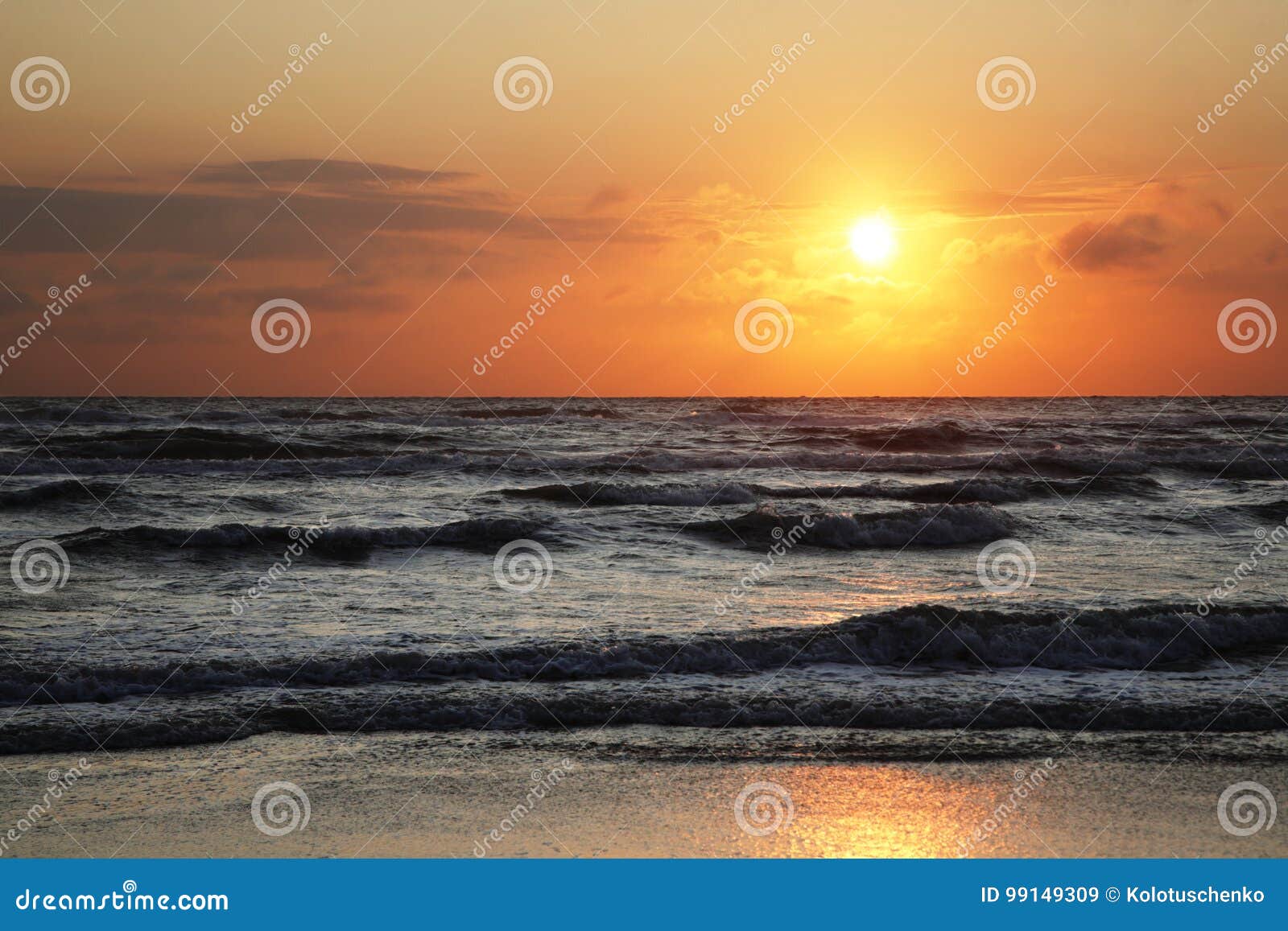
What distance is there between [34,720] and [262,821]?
317cm

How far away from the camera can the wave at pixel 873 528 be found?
20.6 metres

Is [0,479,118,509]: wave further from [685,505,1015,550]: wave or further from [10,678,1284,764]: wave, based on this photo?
[10,678,1284,764]: wave

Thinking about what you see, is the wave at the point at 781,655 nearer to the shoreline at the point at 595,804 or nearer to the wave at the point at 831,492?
the shoreline at the point at 595,804

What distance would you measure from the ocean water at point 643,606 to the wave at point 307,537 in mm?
81

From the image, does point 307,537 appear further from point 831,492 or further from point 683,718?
point 831,492

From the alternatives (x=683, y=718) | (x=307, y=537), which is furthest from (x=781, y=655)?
(x=307, y=537)

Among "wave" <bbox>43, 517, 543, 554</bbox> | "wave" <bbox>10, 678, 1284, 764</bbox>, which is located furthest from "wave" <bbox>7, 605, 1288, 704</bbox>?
"wave" <bbox>43, 517, 543, 554</bbox>

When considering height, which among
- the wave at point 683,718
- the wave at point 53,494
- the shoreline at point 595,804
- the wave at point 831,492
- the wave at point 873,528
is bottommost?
the shoreline at point 595,804

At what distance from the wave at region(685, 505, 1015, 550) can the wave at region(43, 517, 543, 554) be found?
4.28 metres

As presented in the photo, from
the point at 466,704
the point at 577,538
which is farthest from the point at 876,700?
the point at 577,538

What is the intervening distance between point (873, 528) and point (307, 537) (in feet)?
37.0

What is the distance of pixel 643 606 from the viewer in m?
13.2

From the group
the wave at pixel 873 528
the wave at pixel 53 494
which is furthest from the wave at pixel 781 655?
the wave at pixel 53 494

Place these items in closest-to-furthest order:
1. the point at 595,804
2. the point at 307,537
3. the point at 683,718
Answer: the point at 595,804
the point at 683,718
the point at 307,537
